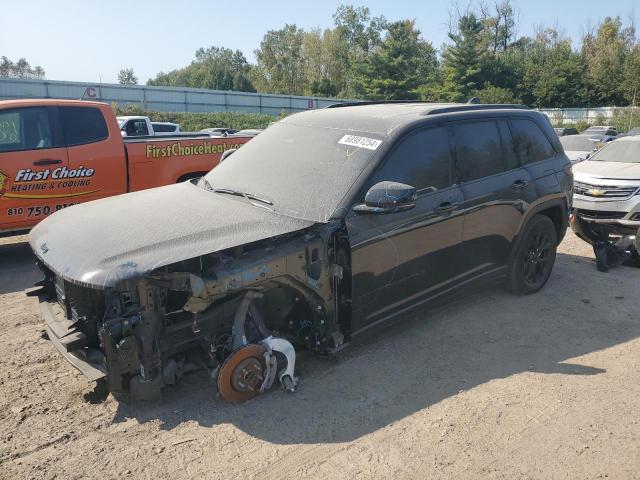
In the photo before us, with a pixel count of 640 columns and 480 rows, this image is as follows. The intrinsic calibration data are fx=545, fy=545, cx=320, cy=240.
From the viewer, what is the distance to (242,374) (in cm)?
348

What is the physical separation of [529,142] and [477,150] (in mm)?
951

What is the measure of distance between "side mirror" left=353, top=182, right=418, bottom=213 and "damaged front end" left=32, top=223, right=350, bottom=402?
254mm

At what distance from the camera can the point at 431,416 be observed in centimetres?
346

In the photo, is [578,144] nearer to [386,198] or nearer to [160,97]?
[386,198]

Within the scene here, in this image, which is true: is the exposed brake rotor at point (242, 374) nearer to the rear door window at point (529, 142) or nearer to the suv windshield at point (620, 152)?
the rear door window at point (529, 142)

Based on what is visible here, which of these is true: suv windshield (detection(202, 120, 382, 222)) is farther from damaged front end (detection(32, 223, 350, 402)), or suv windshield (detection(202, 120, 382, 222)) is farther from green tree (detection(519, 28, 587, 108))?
green tree (detection(519, 28, 587, 108))

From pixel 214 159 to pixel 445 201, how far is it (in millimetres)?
4718

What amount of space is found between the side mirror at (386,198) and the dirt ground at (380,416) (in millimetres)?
1212

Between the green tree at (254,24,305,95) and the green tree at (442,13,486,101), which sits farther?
the green tree at (254,24,305,95)

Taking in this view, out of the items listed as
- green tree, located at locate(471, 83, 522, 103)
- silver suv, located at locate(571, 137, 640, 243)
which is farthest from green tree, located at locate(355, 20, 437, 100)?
silver suv, located at locate(571, 137, 640, 243)

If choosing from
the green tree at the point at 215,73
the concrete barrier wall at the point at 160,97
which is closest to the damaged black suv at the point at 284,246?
the concrete barrier wall at the point at 160,97

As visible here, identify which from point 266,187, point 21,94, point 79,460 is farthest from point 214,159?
point 21,94

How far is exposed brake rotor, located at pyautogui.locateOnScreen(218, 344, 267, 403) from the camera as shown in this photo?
3.41 meters

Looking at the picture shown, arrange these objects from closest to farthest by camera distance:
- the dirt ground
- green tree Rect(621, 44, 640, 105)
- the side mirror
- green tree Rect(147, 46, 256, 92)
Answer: the dirt ground, the side mirror, green tree Rect(621, 44, 640, 105), green tree Rect(147, 46, 256, 92)
